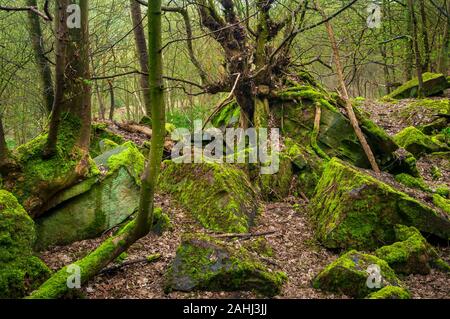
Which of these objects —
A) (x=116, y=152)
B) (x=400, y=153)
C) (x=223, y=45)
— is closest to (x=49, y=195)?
(x=116, y=152)

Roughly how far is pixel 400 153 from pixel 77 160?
6.99 m

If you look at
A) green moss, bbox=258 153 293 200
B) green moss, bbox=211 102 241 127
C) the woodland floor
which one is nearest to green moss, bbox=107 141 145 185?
the woodland floor

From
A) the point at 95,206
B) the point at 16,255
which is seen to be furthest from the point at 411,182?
the point at 16,255

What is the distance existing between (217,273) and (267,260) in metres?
0.94

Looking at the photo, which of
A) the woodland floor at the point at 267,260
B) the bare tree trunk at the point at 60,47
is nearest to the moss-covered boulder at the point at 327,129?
the woodland floor at the point at 267,260

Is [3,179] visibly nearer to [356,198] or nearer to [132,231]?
[132,231]

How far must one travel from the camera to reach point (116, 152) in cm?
647

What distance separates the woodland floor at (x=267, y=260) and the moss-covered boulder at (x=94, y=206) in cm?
18

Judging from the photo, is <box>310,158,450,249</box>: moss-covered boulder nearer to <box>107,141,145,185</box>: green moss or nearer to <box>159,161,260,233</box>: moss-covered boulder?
→ <box>159,161,260,233</box>: moss-covered boulder

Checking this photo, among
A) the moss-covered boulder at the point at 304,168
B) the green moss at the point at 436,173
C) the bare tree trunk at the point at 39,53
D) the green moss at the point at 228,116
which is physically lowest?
the green moss at the point at 436,173

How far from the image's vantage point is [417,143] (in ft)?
34.4

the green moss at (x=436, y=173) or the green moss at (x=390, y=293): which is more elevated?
the green moss at (x=436, y=173)

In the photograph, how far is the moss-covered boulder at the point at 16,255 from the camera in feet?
13.1

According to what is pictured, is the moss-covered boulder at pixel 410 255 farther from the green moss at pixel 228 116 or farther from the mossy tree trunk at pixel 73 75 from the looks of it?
the green moss at pixel 228 116
